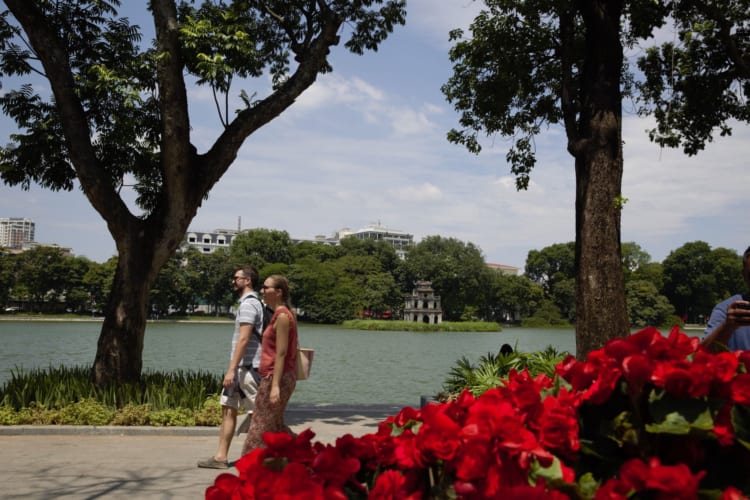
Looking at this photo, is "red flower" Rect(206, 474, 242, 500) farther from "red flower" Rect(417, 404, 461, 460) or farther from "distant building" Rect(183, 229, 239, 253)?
"distant building" Rect(183, 229, 239, 253)

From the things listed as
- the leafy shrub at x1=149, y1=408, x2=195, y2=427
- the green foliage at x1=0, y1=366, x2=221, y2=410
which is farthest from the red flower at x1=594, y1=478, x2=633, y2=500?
the green foliage at x1=0, y1=366, x2=221, y2=410

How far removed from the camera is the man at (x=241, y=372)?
22.0 ft

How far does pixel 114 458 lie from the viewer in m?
7.24

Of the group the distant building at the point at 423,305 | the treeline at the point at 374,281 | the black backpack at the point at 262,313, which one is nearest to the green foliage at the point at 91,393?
the black backpack at the point at 262,313

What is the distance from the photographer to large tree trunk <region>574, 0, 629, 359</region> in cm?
938

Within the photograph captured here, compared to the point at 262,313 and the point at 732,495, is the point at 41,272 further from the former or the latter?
the point at 732,495

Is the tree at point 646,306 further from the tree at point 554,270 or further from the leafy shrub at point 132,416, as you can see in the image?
the leafy shrub at point 132,416

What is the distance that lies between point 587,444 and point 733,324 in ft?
5.21

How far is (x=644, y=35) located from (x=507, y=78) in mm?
2545

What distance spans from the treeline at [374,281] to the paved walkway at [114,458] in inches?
3339

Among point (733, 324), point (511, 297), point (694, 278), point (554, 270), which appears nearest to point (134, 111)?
point (733, 324)

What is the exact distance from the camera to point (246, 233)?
359 feet

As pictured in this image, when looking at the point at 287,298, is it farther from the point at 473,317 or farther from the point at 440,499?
the point at 473,317

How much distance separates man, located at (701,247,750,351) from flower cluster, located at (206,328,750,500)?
0.54 meters
